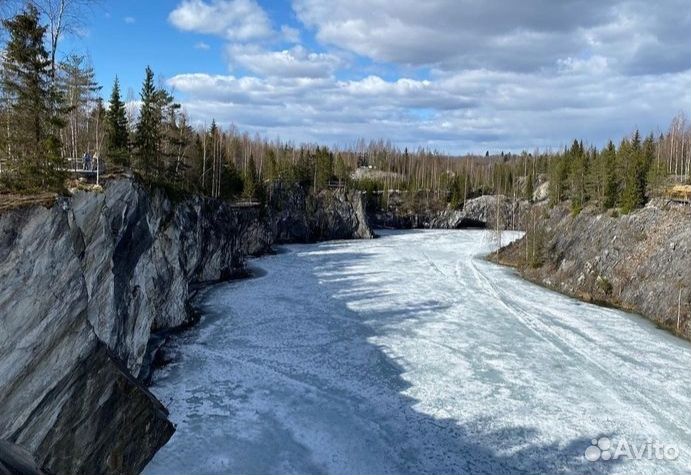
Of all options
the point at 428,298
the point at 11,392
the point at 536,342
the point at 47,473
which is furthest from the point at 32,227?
the point at 428,298

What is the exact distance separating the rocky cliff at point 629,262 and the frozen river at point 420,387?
6.73 feet

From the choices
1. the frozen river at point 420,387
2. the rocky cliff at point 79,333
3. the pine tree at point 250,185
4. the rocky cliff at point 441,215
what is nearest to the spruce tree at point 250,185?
the pine tree at point 250,185

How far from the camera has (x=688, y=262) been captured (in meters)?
29.7

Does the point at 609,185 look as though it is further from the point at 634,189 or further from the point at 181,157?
the point at 181,157

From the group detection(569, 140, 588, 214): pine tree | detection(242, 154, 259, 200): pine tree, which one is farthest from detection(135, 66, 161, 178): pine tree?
detection(569, 140, 588, 214): pine tree

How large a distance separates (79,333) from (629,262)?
1389 inches

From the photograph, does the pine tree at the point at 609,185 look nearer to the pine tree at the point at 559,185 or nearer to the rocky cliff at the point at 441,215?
the pine tree at the point at 559,185

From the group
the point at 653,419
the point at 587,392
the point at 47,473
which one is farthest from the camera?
the point at 587,392

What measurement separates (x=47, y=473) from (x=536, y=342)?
69.2 feet

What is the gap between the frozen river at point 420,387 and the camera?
1441 cm

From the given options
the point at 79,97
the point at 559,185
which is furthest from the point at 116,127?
the point at 559,185

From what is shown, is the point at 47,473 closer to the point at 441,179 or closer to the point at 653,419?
the point at 653,419

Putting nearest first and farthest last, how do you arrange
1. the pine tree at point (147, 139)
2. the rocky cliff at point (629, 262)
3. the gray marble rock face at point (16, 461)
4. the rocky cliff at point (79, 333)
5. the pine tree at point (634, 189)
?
the gray marble rock face at point (16, 461) → the rocky cliff at point (79, 333) → the rocky cliff at point (629, 262) → the pine tree at point (147, 139) → the pine tree at point (634, 189)

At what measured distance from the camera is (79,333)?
11039 mm
